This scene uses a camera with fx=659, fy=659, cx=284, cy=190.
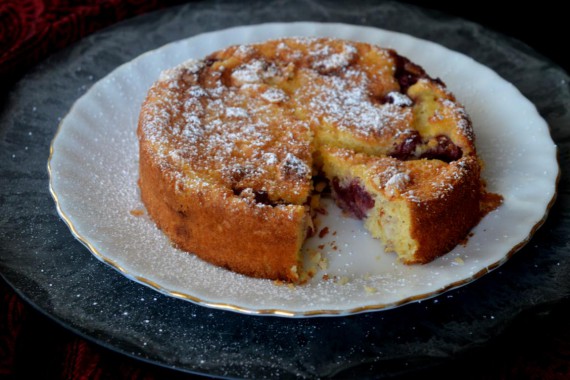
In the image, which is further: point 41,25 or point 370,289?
point 41,25

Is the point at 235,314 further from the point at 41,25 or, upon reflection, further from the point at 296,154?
the point at 41,25

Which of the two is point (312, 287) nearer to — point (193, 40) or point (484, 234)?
point (484, 234)

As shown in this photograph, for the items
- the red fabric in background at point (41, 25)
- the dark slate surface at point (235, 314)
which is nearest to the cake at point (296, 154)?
the dark slate surface at point (235, 314)

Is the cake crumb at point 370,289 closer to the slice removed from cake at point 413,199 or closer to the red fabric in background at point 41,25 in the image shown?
the slice removed from cake at point 413,199

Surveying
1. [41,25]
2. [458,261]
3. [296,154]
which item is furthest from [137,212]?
[41,25]

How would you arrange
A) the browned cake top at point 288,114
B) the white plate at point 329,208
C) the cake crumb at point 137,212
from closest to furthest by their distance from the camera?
the white plate at point 329,208 → the browned cake top at point 288,114 → the cake crumb at point 137,212
